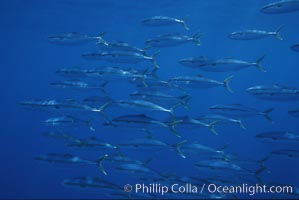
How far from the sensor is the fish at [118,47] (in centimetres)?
779

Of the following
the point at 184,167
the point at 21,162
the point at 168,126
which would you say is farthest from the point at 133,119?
the point at 21,162

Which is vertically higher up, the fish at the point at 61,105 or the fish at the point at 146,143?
the fish at the point at 61,105

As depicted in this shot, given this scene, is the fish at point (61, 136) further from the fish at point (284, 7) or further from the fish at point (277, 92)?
the fish at point (284, 7)

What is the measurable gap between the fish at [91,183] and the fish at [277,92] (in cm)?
333

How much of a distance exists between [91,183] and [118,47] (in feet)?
10.0

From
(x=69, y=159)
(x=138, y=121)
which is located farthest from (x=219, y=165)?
(x=69, y=159)

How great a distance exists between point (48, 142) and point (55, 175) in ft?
11.4

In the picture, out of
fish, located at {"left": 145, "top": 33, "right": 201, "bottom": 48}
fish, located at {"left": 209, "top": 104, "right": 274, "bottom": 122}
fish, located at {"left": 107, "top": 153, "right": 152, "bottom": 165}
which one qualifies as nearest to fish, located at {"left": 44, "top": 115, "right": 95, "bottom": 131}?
fish, located at {"left": 107, "top": 153, "right": 152, "bottom": 165}

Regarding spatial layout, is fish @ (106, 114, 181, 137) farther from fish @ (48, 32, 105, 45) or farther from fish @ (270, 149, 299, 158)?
fish @ (270, 149, 299, 158)

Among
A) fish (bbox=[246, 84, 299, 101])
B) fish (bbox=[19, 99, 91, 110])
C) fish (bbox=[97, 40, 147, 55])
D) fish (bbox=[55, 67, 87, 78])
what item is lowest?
fish (bbox=[19, 99, 91, 110])

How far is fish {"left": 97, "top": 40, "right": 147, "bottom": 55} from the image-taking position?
7.79 metres

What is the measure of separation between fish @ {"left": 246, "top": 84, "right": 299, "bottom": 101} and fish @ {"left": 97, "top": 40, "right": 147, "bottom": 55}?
2542mm

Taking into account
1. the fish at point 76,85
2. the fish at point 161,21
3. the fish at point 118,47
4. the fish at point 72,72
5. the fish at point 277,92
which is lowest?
the fish at point 277,92

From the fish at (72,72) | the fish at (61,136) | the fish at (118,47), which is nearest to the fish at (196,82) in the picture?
the fish at (118,47)
